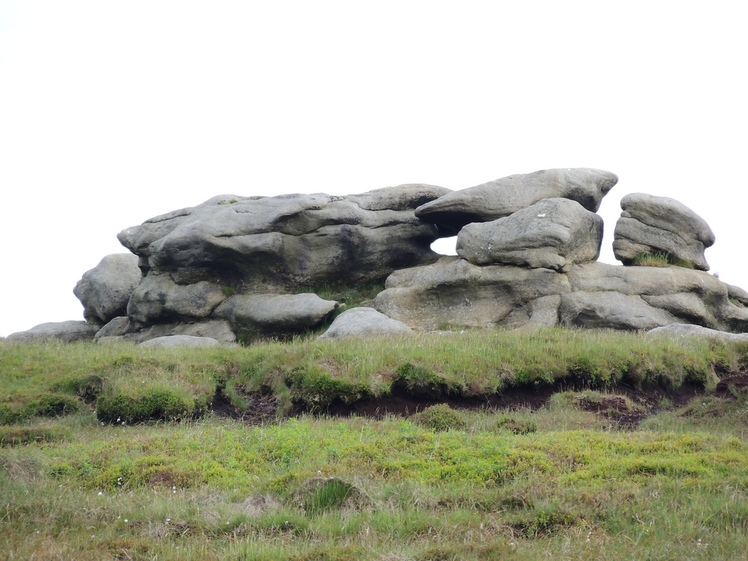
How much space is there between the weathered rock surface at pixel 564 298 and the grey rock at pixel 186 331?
7928mm

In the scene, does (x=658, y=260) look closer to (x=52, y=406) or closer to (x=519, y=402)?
(x=519, y=402)

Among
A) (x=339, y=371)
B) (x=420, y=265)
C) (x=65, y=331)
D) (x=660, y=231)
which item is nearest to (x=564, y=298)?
(x=660, y=231)

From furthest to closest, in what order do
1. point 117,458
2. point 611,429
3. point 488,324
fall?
point 488,324, point 611,429, point 117,458

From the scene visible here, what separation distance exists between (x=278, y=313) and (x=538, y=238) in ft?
42.1

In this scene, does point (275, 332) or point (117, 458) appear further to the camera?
point (275, 332)

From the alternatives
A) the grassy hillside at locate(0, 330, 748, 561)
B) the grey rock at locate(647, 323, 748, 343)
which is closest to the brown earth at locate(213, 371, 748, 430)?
the grassy hillside at locate(0, 330, 748, 561)

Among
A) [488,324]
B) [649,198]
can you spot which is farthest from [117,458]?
[649,198]

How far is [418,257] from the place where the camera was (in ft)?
134

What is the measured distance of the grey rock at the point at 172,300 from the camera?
38.7 meters

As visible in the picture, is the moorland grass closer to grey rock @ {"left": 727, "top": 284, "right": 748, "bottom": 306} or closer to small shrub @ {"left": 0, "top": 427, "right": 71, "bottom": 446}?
small shrub @ {"left": 0, "top": 427, "right": 71, "bottom": 446}

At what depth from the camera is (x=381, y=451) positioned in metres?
13.5

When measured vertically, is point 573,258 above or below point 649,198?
below

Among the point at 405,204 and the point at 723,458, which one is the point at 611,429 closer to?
the point at 723,458

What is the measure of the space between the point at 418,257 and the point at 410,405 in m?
21.5
